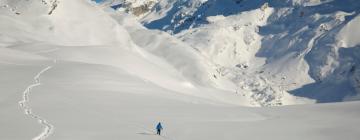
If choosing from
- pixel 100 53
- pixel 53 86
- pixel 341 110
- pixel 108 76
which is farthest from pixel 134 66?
pixel 341 110

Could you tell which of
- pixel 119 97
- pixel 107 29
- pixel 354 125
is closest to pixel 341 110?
pixel 354 125

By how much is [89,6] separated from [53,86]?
145 metres

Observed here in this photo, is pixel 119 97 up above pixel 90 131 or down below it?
above

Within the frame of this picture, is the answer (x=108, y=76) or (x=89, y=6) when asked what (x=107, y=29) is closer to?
(x=89, y=6)

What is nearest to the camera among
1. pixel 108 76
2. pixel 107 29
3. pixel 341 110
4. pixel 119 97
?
pixel 341 110

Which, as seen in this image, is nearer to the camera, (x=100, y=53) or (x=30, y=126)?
(x=30, y=126)

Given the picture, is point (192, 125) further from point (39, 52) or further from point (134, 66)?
point (134, 66)

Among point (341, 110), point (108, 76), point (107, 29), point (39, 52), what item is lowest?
point (341, 110)

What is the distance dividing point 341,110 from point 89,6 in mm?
157673

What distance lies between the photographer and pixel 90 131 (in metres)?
35.3

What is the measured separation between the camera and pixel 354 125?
40062 mm

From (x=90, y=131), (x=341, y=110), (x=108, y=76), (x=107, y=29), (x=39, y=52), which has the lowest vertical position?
(x=90, y=131)

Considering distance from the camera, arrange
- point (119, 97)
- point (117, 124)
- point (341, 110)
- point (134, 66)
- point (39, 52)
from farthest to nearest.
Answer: point (134, 66)
point (39, 52)
point (119, 97)
point (341, 110)
point (117, 124)

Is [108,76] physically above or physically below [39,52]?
below
